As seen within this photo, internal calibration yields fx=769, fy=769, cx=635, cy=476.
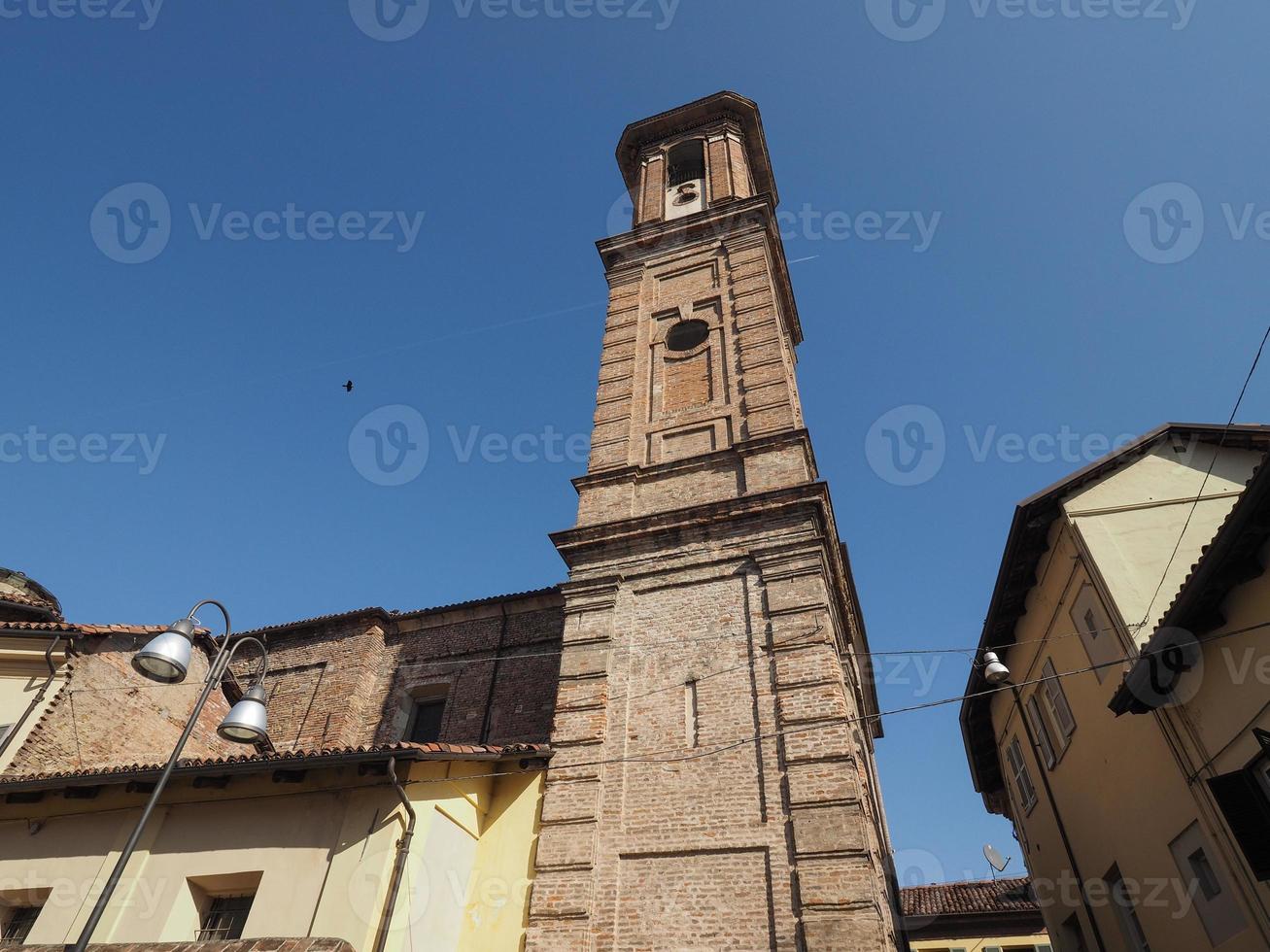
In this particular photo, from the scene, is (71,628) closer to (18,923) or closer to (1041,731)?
(18,923)

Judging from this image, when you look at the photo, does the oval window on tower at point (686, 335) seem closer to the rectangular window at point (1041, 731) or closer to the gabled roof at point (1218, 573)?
the rectangular window at point (1041, 731)

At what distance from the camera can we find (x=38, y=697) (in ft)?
40.5

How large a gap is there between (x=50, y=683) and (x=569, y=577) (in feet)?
28.1

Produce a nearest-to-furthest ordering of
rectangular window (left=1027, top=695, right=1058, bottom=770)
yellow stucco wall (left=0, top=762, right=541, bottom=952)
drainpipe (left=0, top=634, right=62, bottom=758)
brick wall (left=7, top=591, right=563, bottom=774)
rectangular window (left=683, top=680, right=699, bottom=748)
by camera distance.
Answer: yellow stucco wall (left=0, top=762, right=541, bottom=952) < rectangular window (left=683, top=680, right=699, bottom=748) < drainpipe (left=0, top=634, right=62, bottom=758) < brick wall (left=7, top=591, right=563, bottom=774) < rectangular window (left=1027, top=695, right=1058, bottom=770)

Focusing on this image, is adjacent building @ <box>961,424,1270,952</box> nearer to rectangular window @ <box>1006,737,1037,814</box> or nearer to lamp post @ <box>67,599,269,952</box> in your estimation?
rectangular window @ <box>1006,737,1037,814</box>

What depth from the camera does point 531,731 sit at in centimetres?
1341

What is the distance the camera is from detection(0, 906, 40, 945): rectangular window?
970 centimetres

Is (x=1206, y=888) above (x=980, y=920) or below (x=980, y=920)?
below

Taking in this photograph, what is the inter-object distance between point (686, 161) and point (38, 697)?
20.4m

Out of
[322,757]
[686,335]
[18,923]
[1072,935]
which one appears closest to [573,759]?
[322,757]

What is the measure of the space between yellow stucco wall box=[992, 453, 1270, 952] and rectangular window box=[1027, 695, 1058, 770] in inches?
8.9

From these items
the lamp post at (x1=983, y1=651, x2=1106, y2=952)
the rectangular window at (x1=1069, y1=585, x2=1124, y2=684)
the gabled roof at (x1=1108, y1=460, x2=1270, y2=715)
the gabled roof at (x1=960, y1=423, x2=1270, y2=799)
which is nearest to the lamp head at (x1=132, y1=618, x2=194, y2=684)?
the gabled roof at (x1=960, y1=423, x2=1270, y2=799)

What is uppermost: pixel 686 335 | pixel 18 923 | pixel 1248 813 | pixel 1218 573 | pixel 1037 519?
pixel 686 335

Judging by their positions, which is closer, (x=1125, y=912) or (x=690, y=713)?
(x=690, y=713)
